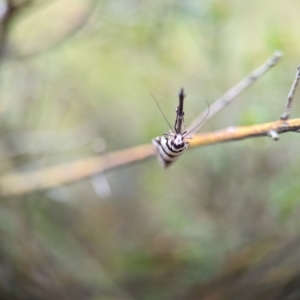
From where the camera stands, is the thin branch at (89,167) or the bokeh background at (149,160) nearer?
the thin branch at (89,167)

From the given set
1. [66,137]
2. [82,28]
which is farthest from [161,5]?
[66,137]

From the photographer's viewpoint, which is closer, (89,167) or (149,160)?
(89,167)

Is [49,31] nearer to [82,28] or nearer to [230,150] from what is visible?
[82,28]

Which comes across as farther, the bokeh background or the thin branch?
the bokeh background
